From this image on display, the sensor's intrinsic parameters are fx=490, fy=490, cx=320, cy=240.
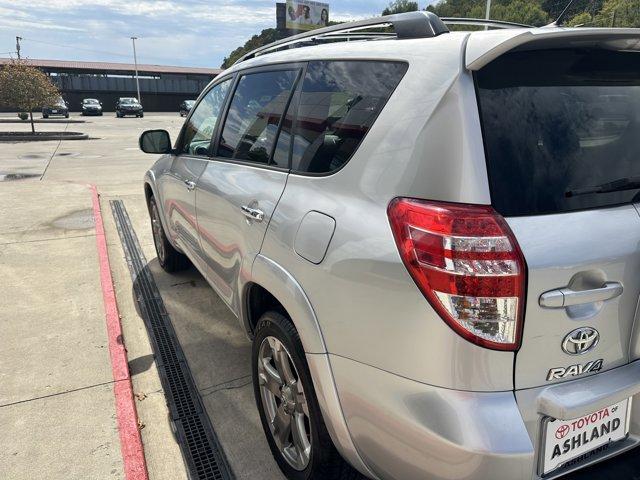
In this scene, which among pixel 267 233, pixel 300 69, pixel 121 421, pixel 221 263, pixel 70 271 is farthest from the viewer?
pixel 70 271

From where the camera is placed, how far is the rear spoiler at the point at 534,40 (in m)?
1.42

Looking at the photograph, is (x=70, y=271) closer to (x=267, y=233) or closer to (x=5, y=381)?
(x=5, y=381)

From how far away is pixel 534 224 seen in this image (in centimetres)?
140

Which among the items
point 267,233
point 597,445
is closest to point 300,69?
point 267,233

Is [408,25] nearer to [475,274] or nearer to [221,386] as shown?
[475,274]

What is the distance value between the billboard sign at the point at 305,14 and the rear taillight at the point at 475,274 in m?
48.8

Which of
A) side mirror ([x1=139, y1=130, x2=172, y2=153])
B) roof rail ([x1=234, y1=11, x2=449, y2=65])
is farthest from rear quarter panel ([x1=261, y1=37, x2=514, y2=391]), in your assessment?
side mirror ([x1=139, y1=130, x2=172, y2=153])

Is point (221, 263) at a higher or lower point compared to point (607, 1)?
lower

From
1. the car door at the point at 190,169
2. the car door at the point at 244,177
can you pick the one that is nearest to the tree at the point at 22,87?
the car door at the point at 190,169

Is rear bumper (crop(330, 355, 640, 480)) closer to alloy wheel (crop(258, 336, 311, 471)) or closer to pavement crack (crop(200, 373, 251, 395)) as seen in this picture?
alloy wheel (crop(258, 336, 311, 471))

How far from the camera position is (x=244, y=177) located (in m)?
2.55

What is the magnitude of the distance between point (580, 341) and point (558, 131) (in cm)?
64

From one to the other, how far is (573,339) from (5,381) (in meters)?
3.24

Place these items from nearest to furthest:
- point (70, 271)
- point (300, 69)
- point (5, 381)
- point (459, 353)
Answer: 1. point (459, 353)
2. point (300, 69)
3. point (5, 381)
4. point (70, 271)
